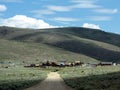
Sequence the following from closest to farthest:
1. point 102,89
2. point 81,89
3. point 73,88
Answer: point 102,89, point 81,89, point 73,88

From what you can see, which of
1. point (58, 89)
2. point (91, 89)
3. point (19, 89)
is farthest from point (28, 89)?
point (91, 89)

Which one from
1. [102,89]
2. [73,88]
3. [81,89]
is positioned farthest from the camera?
[73,88]

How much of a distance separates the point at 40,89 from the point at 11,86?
461 centimetres

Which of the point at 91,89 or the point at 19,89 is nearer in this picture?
the point at 91,89

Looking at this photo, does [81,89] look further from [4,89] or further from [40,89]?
[4,89]

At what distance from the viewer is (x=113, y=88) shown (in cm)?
4169

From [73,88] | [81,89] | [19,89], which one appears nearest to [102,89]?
[81,89]

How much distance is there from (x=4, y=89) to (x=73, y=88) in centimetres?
817

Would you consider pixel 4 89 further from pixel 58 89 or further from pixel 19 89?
pixel 58 89

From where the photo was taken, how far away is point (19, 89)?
47.6 metres

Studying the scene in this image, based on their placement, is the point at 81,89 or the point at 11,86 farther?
the point at 11,86

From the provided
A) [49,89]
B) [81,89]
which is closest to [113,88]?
[81,89]

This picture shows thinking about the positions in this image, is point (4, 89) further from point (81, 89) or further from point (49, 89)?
point (81, 89)

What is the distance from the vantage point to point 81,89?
148 feet
